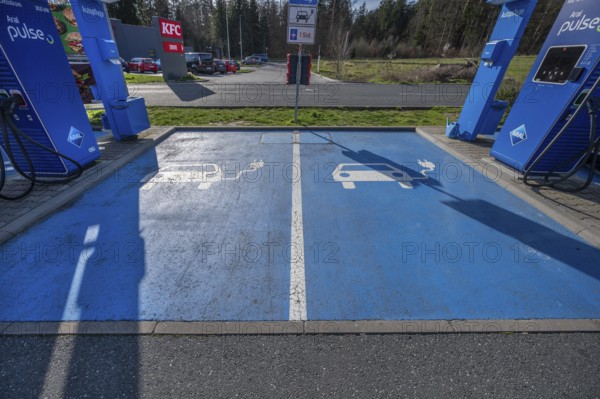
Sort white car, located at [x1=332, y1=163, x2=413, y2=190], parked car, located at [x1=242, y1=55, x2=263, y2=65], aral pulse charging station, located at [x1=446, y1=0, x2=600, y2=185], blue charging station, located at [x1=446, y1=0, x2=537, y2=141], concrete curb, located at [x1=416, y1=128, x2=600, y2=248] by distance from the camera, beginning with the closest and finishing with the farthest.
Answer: concrete curb, located at [x1=416, y1=128, x2=600, y2=248], aral pulse charging station, located at [x1=446, y1=0, x2=600, y2=185], white car, located at [x1=332, y1=163, x2=413, y2=190], blue charging station, located at [x1=446, y1=0, x2=537, y2=141], parked car, located at [x1=242, y1=55, x2=263, y2=65]

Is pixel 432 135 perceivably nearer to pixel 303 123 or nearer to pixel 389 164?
pixel 389 164

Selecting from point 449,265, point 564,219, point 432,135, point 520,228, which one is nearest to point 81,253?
point 449,265

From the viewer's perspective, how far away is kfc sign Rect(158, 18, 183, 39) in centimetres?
1839

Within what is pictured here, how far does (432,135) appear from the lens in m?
7.53

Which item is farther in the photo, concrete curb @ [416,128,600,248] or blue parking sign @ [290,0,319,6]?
blue parking sign @ [290,0,319,6]

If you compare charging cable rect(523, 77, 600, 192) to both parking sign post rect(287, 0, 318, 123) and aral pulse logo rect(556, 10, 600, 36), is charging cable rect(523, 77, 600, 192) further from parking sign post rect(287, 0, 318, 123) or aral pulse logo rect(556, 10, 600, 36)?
parking sign post rect(287, 0, 318, 123)

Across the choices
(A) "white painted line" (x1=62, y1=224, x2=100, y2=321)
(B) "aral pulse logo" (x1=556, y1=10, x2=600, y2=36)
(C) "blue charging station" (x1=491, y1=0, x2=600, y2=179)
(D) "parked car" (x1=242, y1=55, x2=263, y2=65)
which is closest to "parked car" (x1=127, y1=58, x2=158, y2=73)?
(D) "parked car" (x1=242, y1=55, x2=263, y2=65)

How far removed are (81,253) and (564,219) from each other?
6.20m

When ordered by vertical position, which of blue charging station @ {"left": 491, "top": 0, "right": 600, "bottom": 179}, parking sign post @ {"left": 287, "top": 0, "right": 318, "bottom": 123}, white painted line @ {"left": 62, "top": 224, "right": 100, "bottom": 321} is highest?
parking sign post @ {"left": 287, "top": 0, "right": 318, "bottom": 123}

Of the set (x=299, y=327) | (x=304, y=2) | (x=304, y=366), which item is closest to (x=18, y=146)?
(x=299, y=327)

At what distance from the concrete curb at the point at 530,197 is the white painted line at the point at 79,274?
5.71m

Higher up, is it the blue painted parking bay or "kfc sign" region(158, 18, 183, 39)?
"kfc sign" region(158, 18, 183, 39)

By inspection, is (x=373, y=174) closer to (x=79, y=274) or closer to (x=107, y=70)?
(x=79, y=274)

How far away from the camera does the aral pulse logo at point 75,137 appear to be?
489 cm
